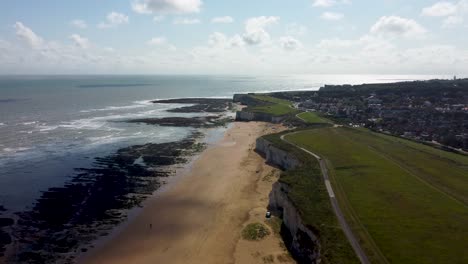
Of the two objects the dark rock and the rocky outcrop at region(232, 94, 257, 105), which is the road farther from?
the rocky outcrop at region(232, 94, 257, 105)

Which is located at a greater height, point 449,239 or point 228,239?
point 449,239

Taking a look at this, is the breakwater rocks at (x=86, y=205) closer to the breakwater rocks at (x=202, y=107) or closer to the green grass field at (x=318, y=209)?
the green grass field at (x=318, y=209)

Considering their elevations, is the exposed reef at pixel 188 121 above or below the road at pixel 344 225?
above

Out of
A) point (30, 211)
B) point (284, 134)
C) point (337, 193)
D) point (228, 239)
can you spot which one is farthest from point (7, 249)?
point (284, 134)

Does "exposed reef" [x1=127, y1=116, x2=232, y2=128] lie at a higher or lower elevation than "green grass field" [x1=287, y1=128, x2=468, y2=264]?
higher

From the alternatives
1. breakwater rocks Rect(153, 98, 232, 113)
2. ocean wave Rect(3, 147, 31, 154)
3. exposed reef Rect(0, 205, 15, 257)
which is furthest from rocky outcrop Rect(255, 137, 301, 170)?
breakwater rocks Rect(153, 98, 232, 113)

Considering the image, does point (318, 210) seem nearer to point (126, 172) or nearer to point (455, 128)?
point (126, 172)

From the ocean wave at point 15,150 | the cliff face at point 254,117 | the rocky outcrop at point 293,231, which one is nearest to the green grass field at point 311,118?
the cliff face at point 254,117
